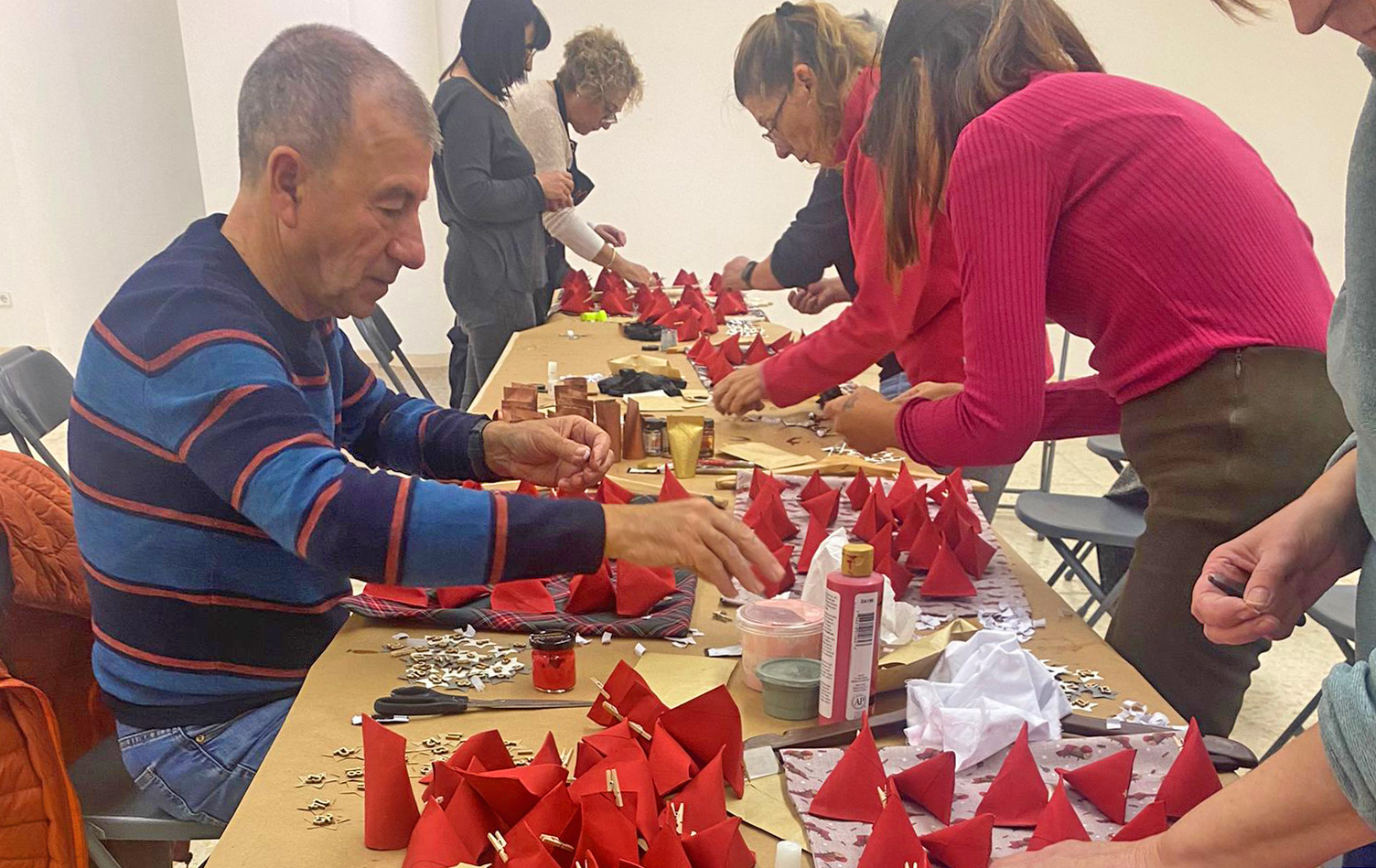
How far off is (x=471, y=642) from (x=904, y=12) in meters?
1.14

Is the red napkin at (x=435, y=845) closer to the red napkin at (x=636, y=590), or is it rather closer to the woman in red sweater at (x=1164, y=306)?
the red napkin at (x=636, y=590)

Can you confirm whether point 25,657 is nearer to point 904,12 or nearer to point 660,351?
point 904,12

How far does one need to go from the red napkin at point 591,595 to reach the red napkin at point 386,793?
0.50m

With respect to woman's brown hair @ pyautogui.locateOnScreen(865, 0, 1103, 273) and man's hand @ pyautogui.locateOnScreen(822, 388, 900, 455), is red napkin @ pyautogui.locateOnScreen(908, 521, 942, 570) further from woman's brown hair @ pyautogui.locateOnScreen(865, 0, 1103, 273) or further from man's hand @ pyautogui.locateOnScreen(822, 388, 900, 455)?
woman's brown hair @ pyautogui.locateOnScreen(865, 0, 1103, 273)

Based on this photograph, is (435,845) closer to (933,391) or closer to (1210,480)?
(1210,480)

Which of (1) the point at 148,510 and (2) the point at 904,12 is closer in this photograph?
(1) the point at 148,510

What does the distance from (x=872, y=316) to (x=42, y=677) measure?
5.36 feet

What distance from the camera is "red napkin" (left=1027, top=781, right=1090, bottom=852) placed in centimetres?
93

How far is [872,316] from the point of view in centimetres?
223

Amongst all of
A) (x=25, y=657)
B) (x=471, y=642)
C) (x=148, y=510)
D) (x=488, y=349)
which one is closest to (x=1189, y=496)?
(x=471, y=642)

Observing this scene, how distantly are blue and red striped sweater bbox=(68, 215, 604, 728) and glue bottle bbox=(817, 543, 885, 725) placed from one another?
30 cm

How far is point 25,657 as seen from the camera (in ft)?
5.11

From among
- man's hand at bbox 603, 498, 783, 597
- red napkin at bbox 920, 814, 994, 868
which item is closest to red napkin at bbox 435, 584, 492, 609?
man's hand at bbox 603, 498, 783, 597

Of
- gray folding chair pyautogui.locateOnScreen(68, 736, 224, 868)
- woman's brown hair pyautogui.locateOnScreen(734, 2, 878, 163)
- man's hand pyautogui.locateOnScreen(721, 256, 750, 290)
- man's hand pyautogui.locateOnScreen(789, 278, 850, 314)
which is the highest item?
woman's brown hair pyautogui.locateOnScreen(734, 2, 878, 163)
